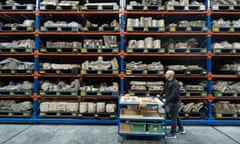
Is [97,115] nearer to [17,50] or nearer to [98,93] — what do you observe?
[98,93]

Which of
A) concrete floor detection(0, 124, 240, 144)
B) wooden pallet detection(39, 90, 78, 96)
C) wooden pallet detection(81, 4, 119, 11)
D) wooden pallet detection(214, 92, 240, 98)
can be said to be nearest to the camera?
concrete floor detection(0, 124, 240, 144)

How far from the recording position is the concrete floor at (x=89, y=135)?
339 centimetres

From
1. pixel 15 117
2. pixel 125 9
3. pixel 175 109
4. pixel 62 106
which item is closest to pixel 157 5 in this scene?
pixel 125 9

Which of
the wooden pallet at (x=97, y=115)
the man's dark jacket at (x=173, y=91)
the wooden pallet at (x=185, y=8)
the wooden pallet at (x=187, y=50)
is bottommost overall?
the wooden pallet at (x=97, y=115)

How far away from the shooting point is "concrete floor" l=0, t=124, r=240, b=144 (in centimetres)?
339

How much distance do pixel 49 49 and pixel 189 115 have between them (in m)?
5.12

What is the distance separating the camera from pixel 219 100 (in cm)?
478

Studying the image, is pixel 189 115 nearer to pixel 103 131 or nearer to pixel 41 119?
pixel 103 131

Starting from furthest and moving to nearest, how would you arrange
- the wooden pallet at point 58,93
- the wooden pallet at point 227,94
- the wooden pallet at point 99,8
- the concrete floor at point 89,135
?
1. the wooden pallet at point 99,8
2. the wooden pallet at point 58,93
3. the wooden pallet at point 227,94
4. the concrete floor at point 89,135

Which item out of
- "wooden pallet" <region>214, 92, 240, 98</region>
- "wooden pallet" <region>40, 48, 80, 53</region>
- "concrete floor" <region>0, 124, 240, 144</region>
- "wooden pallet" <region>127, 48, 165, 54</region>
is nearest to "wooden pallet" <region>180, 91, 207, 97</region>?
"wooden pallet" <region>214, 92, 240, 98</region>

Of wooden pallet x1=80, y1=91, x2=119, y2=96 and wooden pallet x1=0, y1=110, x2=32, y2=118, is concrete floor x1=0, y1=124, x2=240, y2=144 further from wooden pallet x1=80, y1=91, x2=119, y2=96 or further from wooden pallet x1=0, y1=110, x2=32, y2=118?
wooden pallet x1=80, y1=91, x2=119, y2=96

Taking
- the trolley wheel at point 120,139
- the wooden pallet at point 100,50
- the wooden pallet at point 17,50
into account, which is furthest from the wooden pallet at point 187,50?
the wooden pallet at point 17,50

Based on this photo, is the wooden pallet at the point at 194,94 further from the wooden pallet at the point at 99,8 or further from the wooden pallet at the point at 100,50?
the wooden pallet at the point at 99,8

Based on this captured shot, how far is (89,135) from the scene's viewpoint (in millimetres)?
3705
